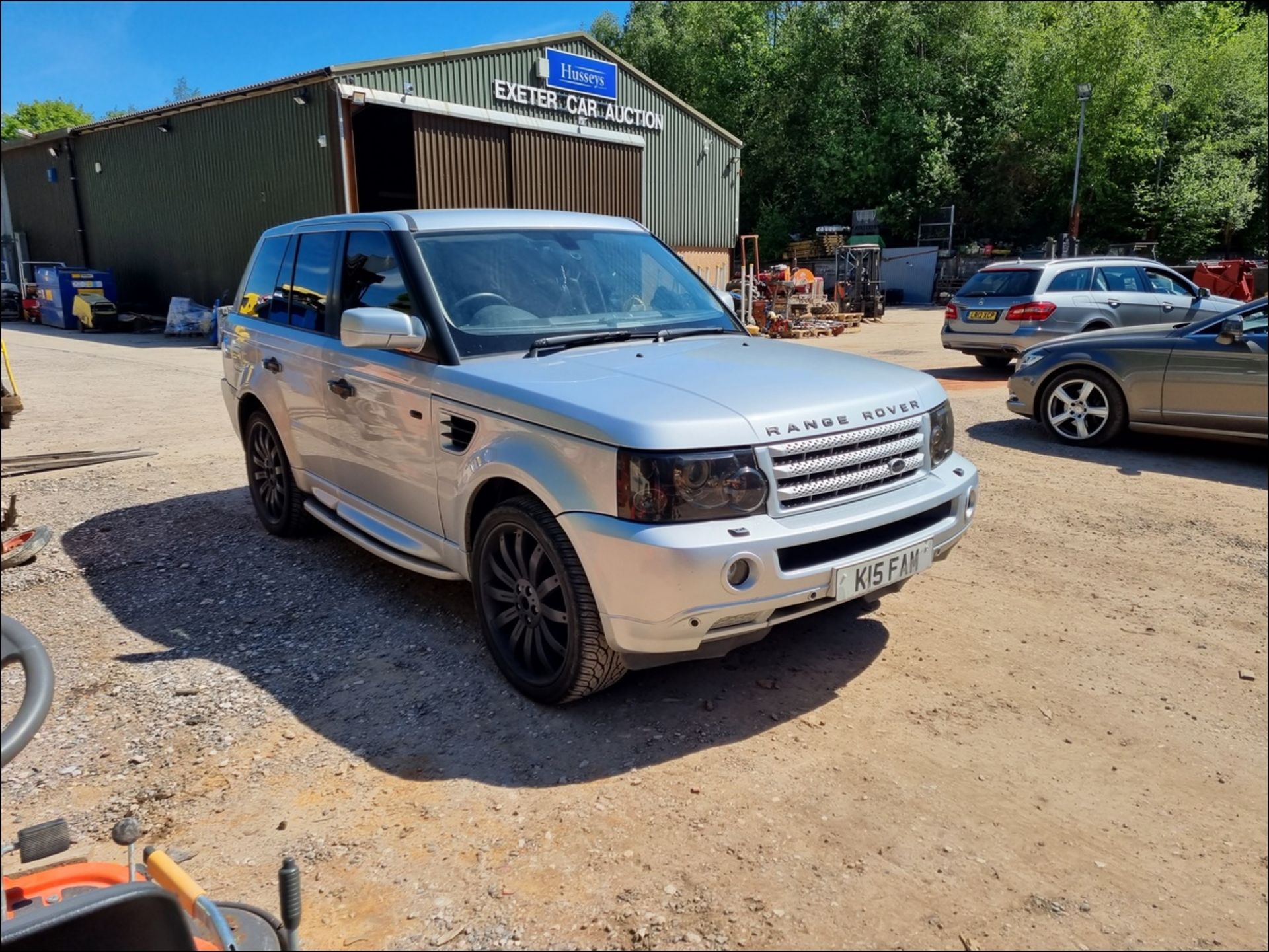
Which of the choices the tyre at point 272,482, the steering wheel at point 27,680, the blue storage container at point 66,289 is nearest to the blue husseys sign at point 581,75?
the blue storage container at point 66,289

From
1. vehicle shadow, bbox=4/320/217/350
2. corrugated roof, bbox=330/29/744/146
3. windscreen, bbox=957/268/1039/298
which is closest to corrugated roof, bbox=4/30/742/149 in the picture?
corrugated roof, bbox=330/29/744/146

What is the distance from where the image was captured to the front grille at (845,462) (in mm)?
3166

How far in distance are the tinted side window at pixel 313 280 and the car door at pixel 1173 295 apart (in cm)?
1156

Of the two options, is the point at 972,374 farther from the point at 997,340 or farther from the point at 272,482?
the point at 272,482

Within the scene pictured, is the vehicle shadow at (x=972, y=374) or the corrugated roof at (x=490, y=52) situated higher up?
the corrugated roof at (x=490, y=52)

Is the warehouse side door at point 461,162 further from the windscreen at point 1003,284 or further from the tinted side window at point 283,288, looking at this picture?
the tinted side window at point 283,288

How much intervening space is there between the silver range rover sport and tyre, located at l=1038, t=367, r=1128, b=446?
410 cm

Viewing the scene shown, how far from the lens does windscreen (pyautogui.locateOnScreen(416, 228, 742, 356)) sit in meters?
4.06

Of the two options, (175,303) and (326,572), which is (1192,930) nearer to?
(326,572)

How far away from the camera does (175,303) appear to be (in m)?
21.6

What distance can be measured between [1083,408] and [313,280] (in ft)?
20.0

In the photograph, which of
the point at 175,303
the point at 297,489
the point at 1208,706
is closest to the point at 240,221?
the point at 175,303

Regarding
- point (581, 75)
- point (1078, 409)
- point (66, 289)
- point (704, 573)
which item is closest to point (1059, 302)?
point (1078, 409)

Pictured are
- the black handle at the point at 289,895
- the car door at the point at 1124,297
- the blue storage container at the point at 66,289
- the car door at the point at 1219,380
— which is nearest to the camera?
the black handle at the point at 289,895
